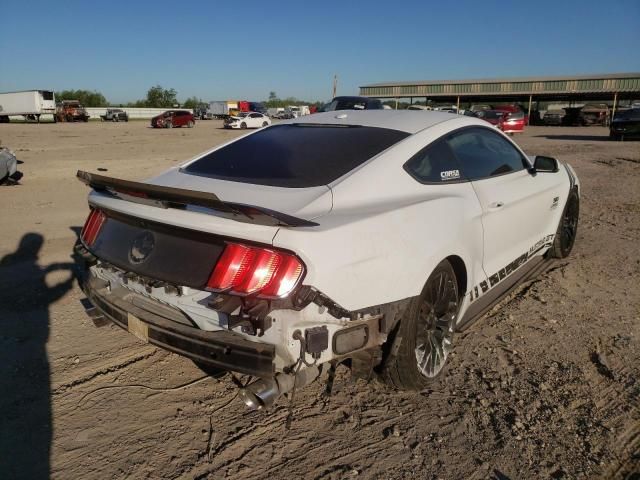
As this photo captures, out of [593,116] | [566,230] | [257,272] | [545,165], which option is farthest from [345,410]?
[593,116]

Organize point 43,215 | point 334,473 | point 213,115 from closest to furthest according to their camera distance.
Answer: point 334,473, point 43,215, point 213,115

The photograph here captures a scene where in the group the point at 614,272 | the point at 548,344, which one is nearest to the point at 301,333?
the point at 548,344

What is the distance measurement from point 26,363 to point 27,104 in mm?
51655

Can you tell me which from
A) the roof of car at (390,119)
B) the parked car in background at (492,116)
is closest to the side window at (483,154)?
the roof of car at (390,119)

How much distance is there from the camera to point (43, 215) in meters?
7.41

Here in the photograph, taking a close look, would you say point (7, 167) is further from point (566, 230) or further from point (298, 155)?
point (566, 230)

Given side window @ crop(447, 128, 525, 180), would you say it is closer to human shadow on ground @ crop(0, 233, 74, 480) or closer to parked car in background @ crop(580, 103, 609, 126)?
human shadow on ground @ crop(0, 233, 74, 480)

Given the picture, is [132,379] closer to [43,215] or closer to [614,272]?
[614,272]

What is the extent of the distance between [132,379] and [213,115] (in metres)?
66.4

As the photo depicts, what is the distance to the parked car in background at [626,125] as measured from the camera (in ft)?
69.7

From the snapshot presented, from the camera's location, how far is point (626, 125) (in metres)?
21.4

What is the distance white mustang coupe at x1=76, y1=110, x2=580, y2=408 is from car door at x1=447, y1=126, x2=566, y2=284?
0.07 feet

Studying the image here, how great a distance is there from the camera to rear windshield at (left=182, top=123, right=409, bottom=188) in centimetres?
287

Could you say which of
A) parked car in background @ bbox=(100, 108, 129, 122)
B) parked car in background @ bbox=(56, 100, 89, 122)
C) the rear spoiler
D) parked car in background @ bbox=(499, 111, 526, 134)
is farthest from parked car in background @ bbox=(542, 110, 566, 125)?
the rear spoiler
